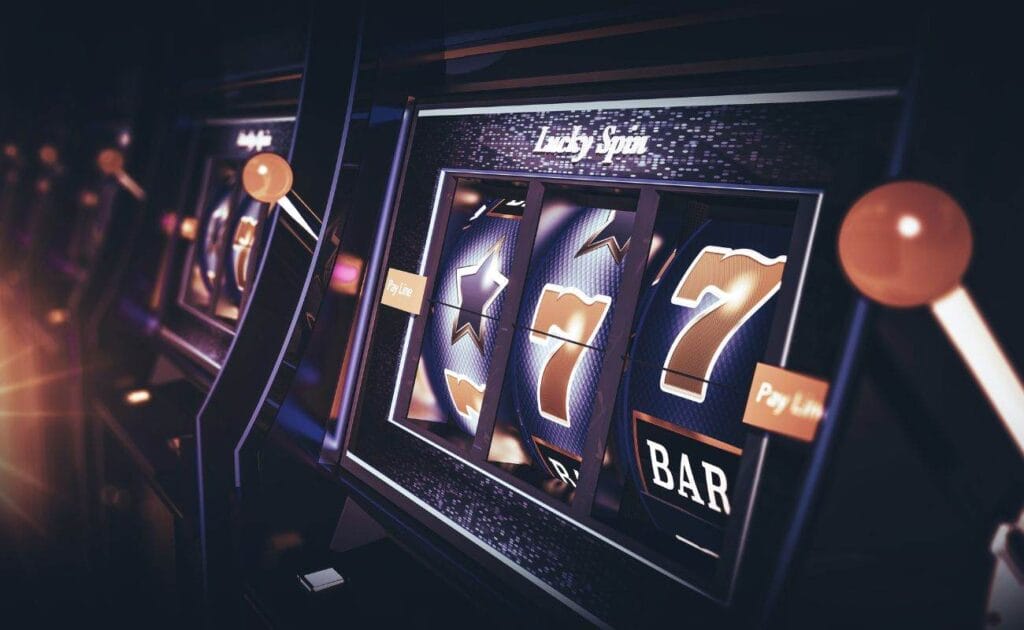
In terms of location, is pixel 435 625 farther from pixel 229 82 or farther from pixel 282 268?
pixel 229 82

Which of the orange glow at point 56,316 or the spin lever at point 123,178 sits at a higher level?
the spin lever at point 123,178

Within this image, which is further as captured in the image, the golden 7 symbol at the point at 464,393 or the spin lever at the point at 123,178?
the spin lever at the point at 123,178

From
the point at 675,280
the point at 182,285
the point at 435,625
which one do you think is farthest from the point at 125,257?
the point at 675,280

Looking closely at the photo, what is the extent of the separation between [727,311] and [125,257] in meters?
4.49

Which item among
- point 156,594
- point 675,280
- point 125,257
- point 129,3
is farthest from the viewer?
point 125,257

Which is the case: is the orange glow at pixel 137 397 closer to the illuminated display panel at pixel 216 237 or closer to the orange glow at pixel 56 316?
the illuminated display panel at pixel 216 237

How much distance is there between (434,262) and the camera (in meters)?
2.54

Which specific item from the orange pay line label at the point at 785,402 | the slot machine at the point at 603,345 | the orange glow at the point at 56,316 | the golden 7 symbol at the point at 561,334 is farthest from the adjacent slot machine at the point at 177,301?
the orange pay line label at the point at 785,402

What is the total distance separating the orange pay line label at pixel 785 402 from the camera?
4.44ft

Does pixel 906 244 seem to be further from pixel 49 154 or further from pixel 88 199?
pixel 49 154

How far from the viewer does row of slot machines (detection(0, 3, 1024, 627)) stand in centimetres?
117

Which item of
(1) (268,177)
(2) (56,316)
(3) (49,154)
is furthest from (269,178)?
(3) (49,154)

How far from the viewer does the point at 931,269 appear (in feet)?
3.02

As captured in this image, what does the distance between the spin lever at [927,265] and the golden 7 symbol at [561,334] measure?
1046 mm
